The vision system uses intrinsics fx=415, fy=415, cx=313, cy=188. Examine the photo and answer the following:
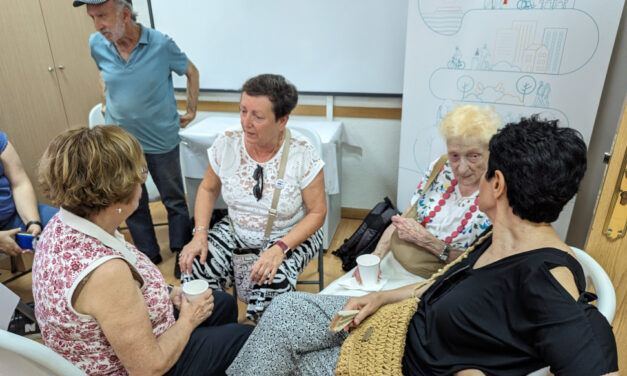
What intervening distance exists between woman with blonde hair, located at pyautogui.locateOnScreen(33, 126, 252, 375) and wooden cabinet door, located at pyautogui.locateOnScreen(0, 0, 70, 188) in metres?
1.91

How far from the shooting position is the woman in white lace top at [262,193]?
1.69 m

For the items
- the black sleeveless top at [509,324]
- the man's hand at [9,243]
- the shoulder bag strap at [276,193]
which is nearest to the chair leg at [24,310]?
the man's hand at [9,243]

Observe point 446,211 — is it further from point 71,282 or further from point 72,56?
point 72,56

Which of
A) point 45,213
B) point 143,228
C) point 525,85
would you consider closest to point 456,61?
point 525,85

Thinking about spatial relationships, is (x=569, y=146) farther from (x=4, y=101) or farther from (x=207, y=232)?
(x=4, y=101)

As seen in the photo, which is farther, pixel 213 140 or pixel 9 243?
pixel 213 140

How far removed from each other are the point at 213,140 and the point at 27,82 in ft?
4.12

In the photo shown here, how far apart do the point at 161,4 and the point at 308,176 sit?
2.12 metres

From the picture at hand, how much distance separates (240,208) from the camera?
1.83 meters

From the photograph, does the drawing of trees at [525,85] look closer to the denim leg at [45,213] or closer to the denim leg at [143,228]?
the denim leg at [143,228]

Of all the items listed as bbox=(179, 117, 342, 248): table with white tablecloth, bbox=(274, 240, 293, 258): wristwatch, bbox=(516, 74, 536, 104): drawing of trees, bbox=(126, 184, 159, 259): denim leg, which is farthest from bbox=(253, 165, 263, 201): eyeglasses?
bbox=(516, 74, 536, 104): drawing of trees

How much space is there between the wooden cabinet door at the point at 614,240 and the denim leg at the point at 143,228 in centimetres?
231

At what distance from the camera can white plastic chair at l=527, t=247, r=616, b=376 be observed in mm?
1008

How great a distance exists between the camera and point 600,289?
42.3 inches
